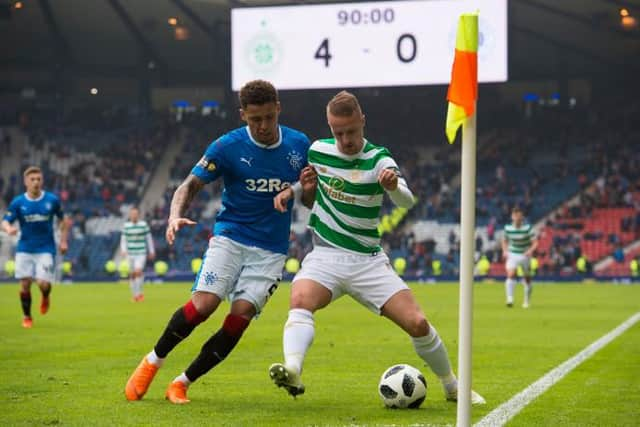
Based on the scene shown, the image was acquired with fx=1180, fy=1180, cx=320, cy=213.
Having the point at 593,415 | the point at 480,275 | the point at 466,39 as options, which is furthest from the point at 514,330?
the point at 480,275

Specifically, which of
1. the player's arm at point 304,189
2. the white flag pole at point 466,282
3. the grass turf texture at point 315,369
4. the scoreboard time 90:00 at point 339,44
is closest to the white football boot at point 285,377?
the grass turf texture at point 315,369

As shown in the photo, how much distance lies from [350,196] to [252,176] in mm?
804

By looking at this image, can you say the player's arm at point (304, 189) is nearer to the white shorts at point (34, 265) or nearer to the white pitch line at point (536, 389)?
the white pitch line at point (536, 389)

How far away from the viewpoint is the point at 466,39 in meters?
5.21

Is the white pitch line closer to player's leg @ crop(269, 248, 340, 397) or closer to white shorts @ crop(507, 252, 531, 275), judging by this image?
player's leg @ crop(269, 248, 340, 397)

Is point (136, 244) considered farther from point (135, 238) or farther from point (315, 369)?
point (315, 369)

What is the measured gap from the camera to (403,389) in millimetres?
8109

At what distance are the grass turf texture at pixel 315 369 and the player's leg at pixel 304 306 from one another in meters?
0.47

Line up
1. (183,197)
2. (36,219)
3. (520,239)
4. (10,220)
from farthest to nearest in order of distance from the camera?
(520,239)
(36,219)
(10,220)
(183,197)

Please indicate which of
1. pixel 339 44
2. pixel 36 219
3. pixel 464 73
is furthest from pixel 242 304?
pixel 339 44

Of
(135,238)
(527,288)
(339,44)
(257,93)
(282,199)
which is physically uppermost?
(339,44)

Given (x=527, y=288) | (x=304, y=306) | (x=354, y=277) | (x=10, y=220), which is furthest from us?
(x=527, y=288)

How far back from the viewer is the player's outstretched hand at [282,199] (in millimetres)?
7635

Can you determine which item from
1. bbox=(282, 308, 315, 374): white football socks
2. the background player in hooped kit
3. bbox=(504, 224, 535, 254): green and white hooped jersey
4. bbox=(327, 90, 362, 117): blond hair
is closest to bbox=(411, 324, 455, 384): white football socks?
bbox=(282, 308, 315, 374): white football socks
